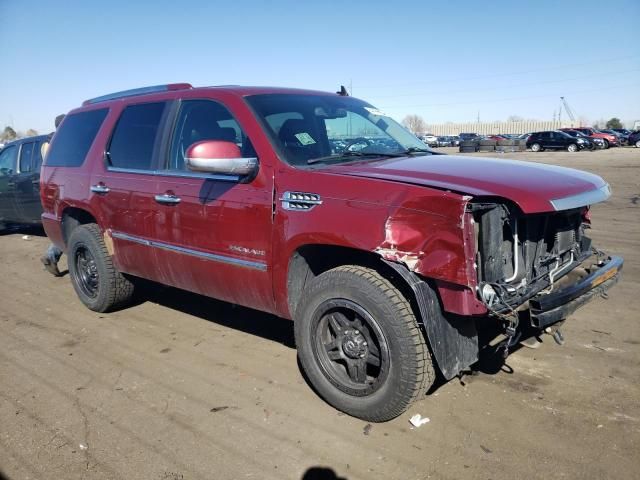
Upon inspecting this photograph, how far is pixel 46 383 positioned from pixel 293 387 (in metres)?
1.81

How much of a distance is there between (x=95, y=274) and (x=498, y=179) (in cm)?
409

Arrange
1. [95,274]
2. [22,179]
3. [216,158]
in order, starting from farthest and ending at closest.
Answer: [22,179] → [95,274] → [216,158]

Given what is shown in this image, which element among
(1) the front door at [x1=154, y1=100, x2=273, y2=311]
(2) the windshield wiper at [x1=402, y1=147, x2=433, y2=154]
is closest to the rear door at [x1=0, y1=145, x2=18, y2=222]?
(1) the front door at [x1=154, y1=100, x2=273, y2=311]

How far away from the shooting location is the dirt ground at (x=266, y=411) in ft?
8.59

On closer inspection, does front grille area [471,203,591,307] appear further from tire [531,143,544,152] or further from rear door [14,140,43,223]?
tire [531,143,544,152]

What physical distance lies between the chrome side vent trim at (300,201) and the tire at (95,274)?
2480mm

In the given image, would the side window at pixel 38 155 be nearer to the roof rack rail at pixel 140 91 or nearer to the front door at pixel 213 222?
the roof rack rail at pixel 140 91

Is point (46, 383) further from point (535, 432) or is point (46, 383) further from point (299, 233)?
point (535, 432)

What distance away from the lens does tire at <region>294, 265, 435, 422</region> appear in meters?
2.72

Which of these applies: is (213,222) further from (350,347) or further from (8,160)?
(8,160)

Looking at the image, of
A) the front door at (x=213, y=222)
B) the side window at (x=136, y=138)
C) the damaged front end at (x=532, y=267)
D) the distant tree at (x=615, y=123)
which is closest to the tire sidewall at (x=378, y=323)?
the front door at (x=213, y=222)

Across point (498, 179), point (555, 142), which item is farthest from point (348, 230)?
point (555, 142)

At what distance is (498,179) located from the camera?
9.12 ft

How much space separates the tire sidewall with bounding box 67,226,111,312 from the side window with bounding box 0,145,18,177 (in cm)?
581
